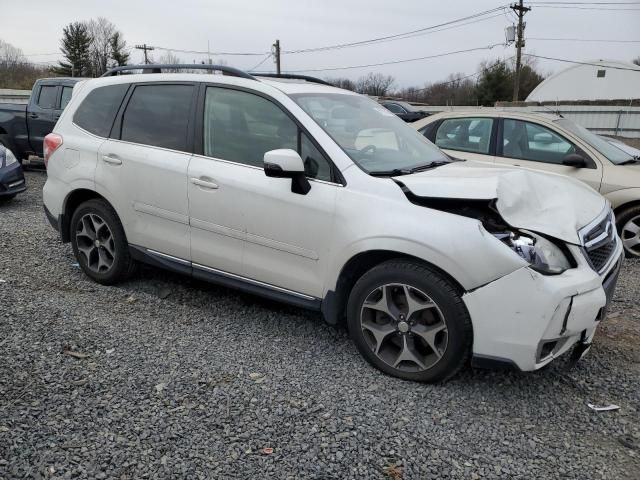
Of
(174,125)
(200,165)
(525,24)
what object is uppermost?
(525,24)

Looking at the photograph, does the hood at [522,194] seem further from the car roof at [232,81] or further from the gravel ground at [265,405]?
the car roof at [232,81]

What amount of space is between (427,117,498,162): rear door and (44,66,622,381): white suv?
248 cm

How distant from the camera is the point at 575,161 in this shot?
20.4 ft

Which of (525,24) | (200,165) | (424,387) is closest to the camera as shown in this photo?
(424,387)

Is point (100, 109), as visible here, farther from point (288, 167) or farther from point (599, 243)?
point (599, 243)

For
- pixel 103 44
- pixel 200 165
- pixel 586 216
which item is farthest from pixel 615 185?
pixel 103 44

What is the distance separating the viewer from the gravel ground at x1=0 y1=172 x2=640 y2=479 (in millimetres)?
2533

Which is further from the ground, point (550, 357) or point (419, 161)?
point (419, 161)

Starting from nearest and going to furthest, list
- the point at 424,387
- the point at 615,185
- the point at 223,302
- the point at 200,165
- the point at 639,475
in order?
the point at 639,475, the point at 424,387, the point at 200,165, the point at 223,302, the point at 615,185

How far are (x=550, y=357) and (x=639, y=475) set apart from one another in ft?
2.21

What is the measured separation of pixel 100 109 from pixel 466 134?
173 inches

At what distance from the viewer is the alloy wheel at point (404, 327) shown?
3.10 meters

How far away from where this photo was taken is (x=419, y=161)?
397 cm

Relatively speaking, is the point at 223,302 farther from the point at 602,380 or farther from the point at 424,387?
the point at 602,380
